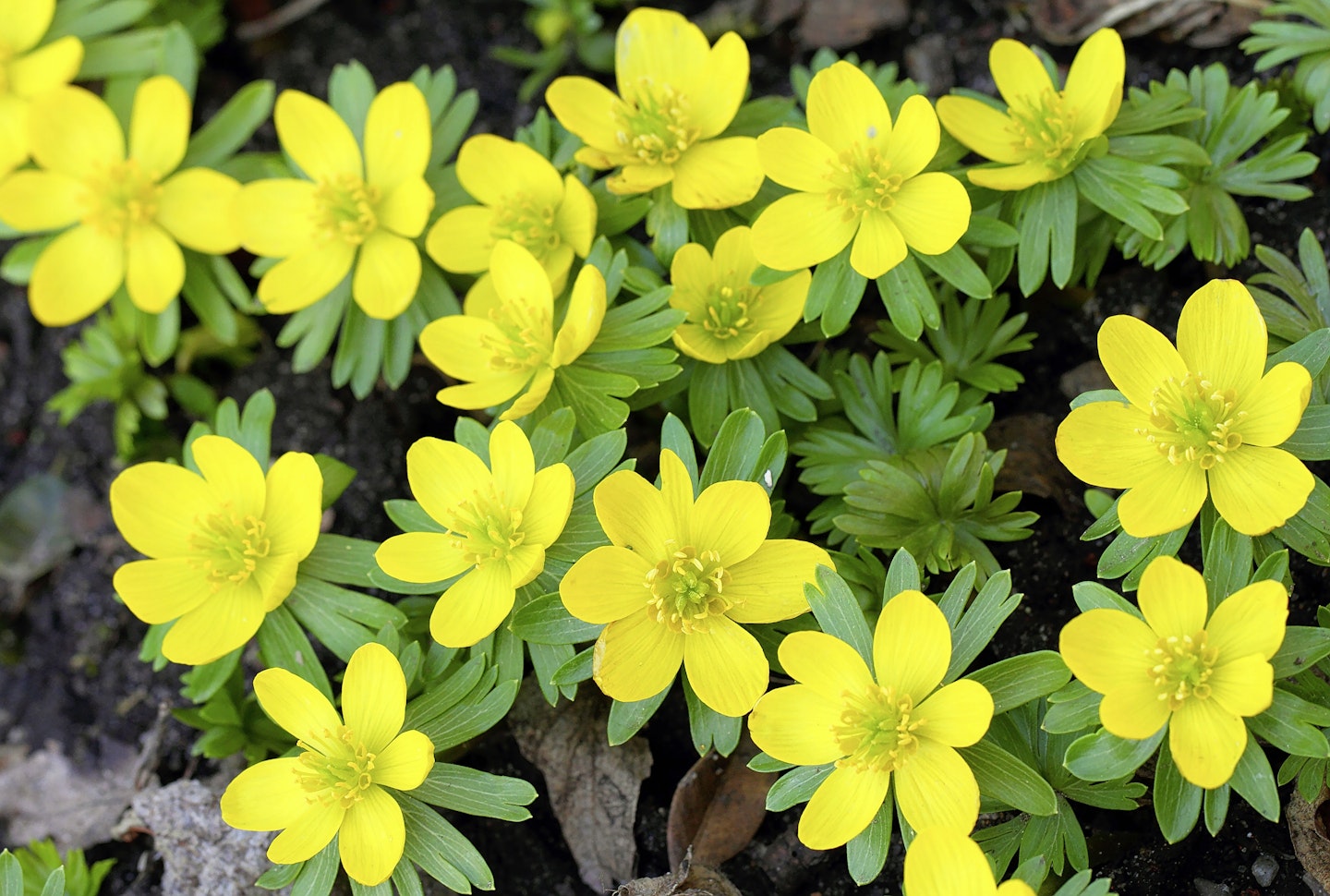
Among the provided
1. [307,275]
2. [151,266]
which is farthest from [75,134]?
[307,275]

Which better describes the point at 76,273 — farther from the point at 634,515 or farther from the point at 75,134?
the point at 634,515

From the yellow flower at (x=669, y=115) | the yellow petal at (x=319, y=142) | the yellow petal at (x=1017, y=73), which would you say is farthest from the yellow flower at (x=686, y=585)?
the yellow petal at (x=319, y=142)

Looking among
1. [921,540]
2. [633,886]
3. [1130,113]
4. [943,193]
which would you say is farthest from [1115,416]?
[633,886]

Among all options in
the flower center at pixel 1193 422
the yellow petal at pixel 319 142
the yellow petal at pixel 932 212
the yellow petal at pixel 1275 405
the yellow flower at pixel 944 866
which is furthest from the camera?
the yellow petal at pixel 319 142

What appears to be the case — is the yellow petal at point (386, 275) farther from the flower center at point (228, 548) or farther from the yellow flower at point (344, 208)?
the flower center at point (228, 548)

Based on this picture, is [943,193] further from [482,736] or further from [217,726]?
[217,726]

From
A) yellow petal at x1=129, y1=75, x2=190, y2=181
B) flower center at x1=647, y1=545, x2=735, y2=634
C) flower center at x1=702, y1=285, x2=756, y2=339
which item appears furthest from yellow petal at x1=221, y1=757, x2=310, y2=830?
yellow petal at x1=129, y1=75, x2=190, y2=181

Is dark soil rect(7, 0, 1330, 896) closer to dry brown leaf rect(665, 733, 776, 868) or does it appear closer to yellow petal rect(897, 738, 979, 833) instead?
dry brown leaf rect(665, 733, 776, 868)
